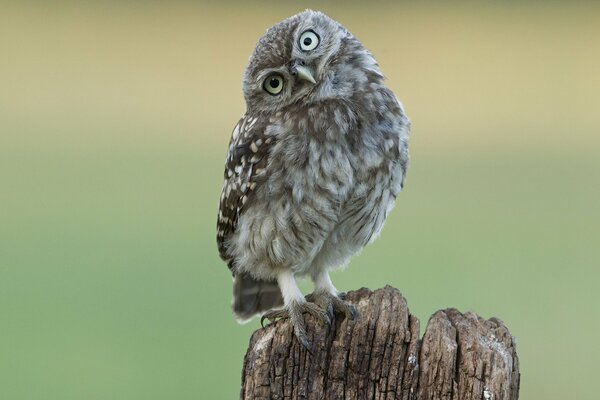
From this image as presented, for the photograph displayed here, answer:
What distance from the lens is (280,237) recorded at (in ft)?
16.5

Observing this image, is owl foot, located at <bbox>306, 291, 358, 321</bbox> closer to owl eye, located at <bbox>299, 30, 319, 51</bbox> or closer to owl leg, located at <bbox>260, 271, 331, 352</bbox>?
owl leg, located at <bbox>260, 271, 331, 352</bbox>

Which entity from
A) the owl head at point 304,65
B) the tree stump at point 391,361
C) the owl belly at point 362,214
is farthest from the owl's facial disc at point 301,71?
the tree stump at point 391,361

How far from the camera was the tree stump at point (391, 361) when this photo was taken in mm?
3566

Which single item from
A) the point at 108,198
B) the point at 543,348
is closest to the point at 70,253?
the point at 108,198

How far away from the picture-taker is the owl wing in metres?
4.94

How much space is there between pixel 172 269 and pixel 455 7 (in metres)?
6.42

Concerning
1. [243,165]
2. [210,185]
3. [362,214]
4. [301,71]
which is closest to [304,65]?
[301,71]

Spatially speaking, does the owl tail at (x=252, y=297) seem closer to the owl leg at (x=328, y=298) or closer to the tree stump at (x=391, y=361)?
the owl leg at (x=328, y=298)

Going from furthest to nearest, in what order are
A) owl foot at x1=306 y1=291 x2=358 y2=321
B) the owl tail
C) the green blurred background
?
the green blurred background
the owl tail
owl foot at x1=306 y1=291 x2=358 y2=321

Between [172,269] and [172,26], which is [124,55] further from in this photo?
[172,269]

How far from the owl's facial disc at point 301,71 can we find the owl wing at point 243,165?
0.93 ft

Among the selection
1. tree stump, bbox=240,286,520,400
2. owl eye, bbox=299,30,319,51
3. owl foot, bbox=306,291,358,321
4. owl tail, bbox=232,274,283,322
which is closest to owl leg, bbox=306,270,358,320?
owl foot, bbox=306,291,358,321

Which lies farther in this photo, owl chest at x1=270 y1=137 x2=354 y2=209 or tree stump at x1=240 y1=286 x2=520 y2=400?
owl chest at x1=270 y1=137 x2=354 y2=209

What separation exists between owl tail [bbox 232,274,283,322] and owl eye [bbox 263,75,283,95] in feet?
3.27
